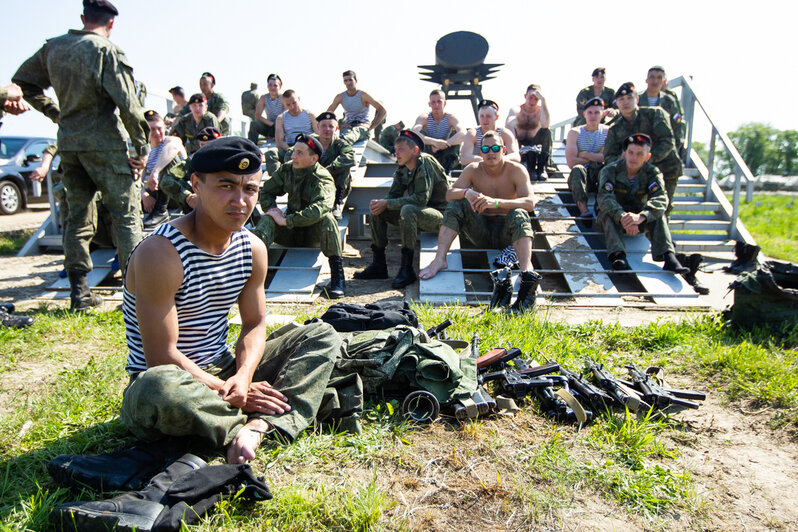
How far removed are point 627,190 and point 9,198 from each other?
12.8 meters

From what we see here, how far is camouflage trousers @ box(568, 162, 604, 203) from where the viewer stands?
7.80 metres

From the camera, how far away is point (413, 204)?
6852 mm

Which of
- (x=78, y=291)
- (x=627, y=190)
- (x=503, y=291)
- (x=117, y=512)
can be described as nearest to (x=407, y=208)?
(x=503, y=291)

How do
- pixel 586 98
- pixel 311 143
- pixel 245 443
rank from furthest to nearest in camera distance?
pixel 586 98 < pixel 311 143 < pixel 245 443

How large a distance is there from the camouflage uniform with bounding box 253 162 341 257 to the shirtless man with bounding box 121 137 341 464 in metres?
3.67

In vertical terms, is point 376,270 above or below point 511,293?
below

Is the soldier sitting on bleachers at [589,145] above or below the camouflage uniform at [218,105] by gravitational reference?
Result: below

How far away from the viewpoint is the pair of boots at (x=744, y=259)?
6926mm

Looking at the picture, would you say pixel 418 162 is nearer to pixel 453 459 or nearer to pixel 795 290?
pixel 795 290

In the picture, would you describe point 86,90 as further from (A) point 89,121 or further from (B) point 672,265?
(B) point 672,265

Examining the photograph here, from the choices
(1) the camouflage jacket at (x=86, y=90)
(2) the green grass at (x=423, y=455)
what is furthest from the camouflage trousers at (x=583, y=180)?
(1) the camouflage jacket at (x=86, y=90)

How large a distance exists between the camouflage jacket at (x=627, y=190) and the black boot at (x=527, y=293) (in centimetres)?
212

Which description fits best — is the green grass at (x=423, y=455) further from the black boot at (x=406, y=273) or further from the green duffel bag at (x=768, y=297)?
the black boot at (x=406, y=273)

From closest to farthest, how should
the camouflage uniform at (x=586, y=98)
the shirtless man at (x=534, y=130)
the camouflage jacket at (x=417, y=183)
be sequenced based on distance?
the camouflage jacket at (x=417, y=183) → the shirtless man at (x=534, y=130) → the camouflage uniform at (x=586, y=98)
